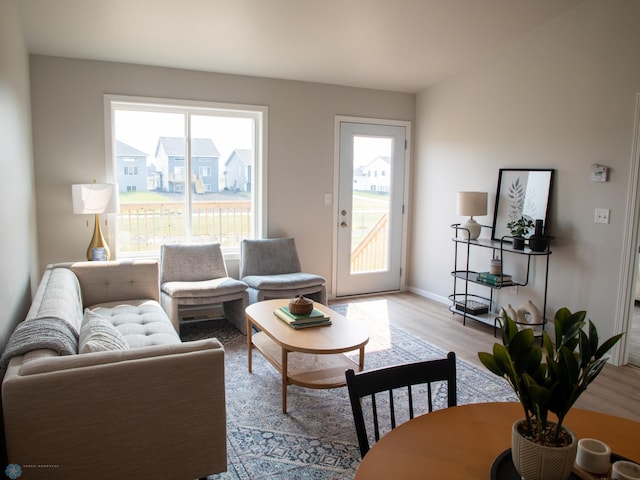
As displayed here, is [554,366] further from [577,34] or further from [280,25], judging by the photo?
[577,34]

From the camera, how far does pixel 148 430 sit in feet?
6.20

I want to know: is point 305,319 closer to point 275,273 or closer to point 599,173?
point 275,273

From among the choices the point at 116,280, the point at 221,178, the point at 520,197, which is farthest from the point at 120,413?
the point at 520,197

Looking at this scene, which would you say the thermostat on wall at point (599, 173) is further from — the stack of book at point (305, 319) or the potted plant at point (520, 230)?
the stack of book at point (305, 319)

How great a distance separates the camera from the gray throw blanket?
189 cm

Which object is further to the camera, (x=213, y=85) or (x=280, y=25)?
(x=213, y=85)

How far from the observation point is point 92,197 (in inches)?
158

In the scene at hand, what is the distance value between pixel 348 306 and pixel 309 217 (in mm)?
1067

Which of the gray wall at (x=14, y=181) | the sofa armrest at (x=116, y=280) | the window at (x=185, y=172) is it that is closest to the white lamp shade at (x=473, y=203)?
the window at (x=185, y=172)

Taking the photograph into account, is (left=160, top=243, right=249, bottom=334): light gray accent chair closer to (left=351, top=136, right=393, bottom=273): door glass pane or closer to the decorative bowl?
the decorative bowl

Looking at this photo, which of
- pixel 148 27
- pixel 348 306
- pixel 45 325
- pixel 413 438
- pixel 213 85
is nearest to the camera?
pixel 413 438

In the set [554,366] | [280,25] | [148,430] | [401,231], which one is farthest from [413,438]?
[401,231]

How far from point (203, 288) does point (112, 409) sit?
2.30m

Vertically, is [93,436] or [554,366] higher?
[554,366]
